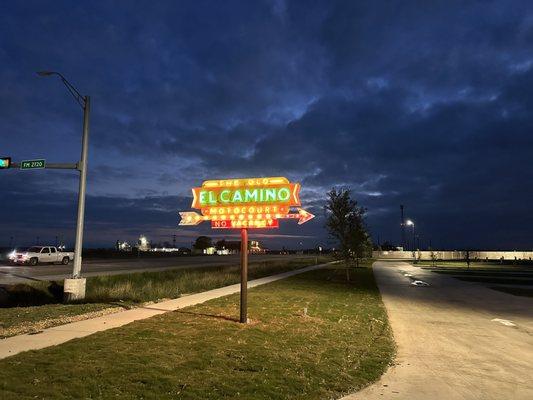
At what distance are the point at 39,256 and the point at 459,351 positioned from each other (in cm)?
3798

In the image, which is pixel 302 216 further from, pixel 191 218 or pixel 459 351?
pixel 459 351

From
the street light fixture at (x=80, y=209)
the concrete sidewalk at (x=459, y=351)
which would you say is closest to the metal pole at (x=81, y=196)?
the street light fixture at (x=80, y=209)

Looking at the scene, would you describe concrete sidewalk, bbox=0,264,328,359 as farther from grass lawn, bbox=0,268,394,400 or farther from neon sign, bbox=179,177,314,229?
neon sign, bbox=179,177,314,229

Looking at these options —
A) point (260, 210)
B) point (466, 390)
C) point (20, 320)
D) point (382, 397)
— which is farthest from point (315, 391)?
point (20, 320)

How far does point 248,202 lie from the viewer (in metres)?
12.2

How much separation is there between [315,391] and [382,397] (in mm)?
998

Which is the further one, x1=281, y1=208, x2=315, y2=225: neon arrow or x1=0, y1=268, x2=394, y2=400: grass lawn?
x1=281, y1=208, x2=315, y2=225: neon arrow

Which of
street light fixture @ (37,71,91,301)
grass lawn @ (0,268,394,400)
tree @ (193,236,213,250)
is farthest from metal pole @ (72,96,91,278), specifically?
tree @ (193,236,213,250)

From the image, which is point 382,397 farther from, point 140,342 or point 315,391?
point 140,342

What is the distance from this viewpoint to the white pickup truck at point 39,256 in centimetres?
3747

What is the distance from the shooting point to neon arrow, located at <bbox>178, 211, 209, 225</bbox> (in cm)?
1314

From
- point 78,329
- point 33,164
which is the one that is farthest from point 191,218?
point 33,164

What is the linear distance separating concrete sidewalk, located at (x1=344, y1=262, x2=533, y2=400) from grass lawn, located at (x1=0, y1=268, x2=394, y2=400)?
47 cm

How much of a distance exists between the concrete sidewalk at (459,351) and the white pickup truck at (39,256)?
104ft
